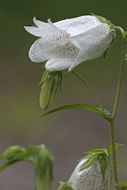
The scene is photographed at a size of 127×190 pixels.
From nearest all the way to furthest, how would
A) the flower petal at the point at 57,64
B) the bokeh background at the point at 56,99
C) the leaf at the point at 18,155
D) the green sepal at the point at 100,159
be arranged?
the leaf at the point at 18,155 → the flower petal at the point at 57,64 → the green sepal at the point at 100,159 → the bokeh background at the point at 56,99

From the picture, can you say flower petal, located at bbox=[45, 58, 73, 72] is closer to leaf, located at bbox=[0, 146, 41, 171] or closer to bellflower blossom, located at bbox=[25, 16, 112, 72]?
bellflower blossom, located at bbox=[25, 16, 112, 72]

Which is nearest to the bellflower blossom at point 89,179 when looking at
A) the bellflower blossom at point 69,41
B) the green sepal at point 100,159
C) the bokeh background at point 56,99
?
the green sepal at point 100,159

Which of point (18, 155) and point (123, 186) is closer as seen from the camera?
point (18, 155)

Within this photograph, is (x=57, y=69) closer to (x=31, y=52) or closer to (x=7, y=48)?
(x=31, y=52)

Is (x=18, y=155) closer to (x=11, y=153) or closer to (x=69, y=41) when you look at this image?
(x=11, y=153)

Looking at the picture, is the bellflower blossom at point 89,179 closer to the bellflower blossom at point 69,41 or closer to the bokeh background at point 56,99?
the bellflower blossom at point 69,41

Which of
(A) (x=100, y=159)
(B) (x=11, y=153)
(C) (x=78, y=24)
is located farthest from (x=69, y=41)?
(B) (x=11, y=153)

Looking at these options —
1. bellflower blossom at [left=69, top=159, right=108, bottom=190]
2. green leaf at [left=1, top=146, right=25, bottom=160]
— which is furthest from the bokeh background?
green leaf at [left=1, top=146, right=25, bottom=160]
